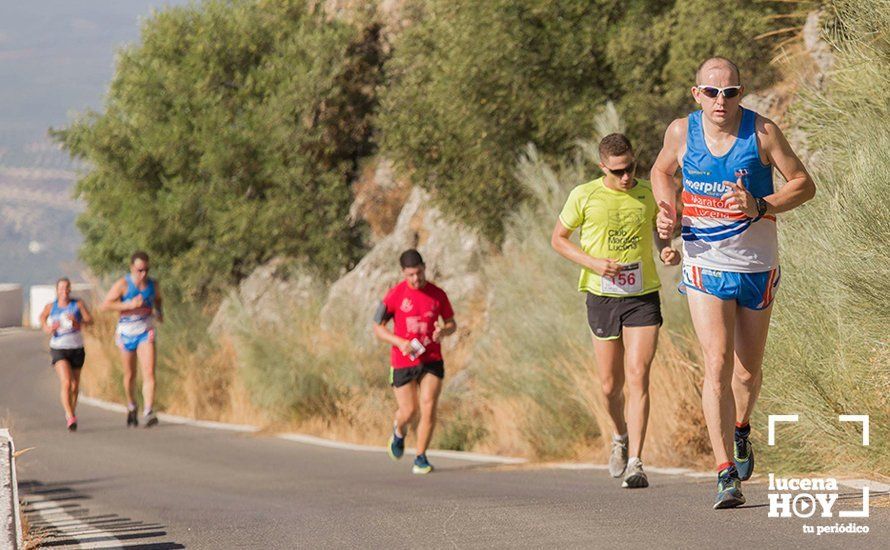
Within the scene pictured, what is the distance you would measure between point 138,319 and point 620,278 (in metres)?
8.66

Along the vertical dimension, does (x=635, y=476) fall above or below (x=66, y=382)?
below

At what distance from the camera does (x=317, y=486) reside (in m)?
12.5

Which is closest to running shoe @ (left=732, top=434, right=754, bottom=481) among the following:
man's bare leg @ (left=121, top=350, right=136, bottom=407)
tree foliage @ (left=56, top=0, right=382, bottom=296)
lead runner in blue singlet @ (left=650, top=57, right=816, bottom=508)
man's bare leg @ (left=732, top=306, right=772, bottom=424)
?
man's bare leg @ (left=732, top=306, right=772, bottom=424)

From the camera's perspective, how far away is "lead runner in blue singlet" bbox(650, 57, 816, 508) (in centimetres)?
752

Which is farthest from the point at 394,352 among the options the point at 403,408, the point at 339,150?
the point at 339,150

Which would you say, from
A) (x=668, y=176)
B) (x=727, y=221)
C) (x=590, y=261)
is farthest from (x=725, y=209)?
(x=590, y=261)

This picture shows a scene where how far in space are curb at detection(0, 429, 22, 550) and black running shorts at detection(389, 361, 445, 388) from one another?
558 centimetres

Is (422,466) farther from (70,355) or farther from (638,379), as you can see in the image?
(70,355)

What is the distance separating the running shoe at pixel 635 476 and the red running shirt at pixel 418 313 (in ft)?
11.5

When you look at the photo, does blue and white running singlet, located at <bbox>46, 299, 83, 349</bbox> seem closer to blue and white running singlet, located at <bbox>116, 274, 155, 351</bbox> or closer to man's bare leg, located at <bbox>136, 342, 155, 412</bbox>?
blue and white running singlet, located at <bbox>116, 274, 155, 351</bbox>

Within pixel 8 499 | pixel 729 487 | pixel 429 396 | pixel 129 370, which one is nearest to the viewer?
pixel 8 499

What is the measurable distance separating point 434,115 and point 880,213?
17379 millimetres

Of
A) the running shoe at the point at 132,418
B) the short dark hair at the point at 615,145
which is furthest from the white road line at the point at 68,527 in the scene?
the running shoe at the point at 132,418

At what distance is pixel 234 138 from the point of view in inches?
1213
